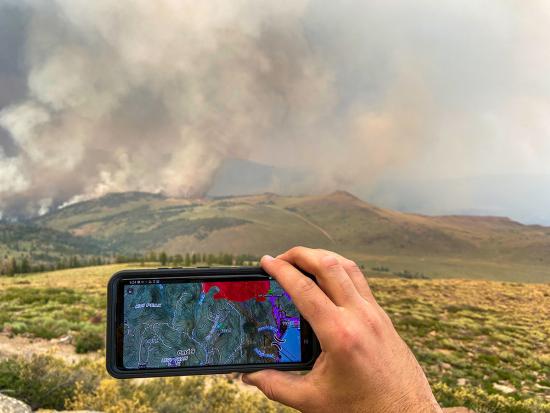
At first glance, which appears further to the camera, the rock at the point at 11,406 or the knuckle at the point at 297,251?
the rock at the point at 11,406

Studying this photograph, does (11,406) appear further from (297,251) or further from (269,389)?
(297,251)

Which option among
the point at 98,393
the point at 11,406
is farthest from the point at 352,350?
the point at 98,393

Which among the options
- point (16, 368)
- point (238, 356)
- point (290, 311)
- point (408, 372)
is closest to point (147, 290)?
point (238, 356)

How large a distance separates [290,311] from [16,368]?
7.61 metres

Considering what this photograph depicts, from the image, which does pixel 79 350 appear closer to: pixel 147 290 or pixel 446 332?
pixel 147 290

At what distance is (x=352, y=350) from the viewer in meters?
1.33

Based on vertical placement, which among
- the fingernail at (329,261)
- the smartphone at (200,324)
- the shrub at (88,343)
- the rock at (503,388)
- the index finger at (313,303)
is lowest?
the rock at (503,388)

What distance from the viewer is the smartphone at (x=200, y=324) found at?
2.20 m

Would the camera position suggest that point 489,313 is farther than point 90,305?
Yes

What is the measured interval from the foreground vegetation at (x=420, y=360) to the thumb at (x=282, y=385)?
16.6ft

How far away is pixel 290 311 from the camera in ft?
7.52

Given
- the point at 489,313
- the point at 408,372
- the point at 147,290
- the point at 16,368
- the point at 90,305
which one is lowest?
the point at 489,313

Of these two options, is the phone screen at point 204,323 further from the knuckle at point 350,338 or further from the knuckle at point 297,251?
the knuckle at point 350,338

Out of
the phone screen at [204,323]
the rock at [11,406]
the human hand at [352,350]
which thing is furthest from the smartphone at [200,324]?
the rock at [11,406]
